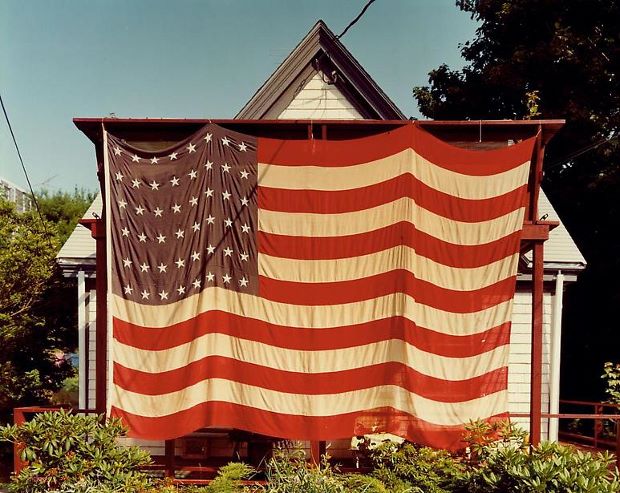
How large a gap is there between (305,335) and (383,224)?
1706 mm

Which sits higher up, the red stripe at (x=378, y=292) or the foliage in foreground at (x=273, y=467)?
the red stripe at (x=378, y=292)

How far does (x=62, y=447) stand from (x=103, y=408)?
60 centimetres

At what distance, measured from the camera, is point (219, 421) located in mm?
6027

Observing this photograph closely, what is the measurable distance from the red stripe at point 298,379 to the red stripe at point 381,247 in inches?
55.9

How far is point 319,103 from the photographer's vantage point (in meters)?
10.1

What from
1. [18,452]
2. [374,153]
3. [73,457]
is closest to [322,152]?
[374,153]

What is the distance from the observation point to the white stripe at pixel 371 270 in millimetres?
6168

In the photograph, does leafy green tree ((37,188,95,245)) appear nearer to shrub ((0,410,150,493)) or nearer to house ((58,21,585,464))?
house ((58,21,585,464))

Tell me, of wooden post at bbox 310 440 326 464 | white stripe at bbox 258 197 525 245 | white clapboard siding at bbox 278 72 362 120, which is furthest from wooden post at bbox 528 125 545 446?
white clapboard siding at bbox 278 72 362 120

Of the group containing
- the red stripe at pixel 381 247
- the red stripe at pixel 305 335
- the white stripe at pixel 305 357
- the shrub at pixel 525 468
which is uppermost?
the red stripe at pixel 381 247

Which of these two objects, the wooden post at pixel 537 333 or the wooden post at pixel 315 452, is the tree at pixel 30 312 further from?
the wooden post at pixel 537 333

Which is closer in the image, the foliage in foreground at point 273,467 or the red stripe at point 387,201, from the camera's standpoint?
the foliage in foreground at point 273,467

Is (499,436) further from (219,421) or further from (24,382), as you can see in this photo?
(24,382)

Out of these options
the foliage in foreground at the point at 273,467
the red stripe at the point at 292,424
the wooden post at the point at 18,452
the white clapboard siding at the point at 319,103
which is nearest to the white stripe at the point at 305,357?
the red stripe at the point at 292,424
